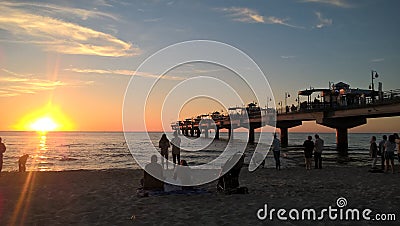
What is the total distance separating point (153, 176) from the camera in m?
10.9

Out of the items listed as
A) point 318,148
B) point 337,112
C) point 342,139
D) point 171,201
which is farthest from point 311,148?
point 342,139

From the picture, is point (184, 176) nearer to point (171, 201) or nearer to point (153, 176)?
point (153, 176)

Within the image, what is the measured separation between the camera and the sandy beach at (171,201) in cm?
802

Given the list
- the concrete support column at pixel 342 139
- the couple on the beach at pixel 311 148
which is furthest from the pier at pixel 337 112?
the couple on the beach at pixel 311 148

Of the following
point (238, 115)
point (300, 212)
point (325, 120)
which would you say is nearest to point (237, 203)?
point (300, 212)

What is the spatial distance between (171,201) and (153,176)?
1.24 metres

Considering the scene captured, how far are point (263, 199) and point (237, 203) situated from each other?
0.96 meters

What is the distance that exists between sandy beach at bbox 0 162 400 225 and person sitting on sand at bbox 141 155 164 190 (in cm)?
50

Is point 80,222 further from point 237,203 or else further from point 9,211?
point 237,203

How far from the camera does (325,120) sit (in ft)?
166

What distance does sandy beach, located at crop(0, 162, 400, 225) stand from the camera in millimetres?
8023

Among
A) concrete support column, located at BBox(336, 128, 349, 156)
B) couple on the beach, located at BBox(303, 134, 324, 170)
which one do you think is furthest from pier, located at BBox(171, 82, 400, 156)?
couple on the beach, located at BBox(303, 134, 324, 170)

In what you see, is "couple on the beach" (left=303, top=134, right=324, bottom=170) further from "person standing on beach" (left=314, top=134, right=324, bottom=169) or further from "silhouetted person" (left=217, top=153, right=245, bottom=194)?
"silhouetted person" (left=217, top=153, right=245, bottom=194)

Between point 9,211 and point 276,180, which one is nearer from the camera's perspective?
point 9,211
